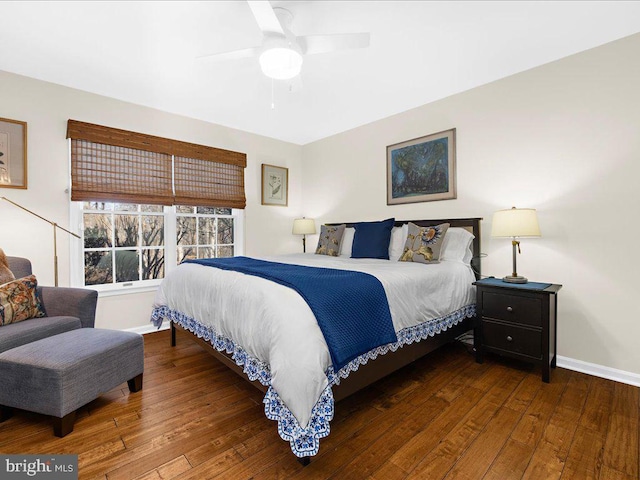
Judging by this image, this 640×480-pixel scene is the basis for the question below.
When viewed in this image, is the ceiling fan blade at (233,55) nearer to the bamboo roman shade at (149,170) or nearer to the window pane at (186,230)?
the bamboo roman shade at (149,170)

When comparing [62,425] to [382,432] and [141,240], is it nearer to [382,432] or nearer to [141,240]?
[382,432]

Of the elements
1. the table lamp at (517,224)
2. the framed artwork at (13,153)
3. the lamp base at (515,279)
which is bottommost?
the lamp base at (515,279)

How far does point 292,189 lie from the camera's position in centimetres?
507

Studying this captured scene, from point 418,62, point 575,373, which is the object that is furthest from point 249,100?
point 575,373

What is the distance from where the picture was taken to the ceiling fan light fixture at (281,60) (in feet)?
6.47

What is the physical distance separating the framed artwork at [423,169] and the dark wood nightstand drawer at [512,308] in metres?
1.23

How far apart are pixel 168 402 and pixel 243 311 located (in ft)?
2.87

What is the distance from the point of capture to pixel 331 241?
3906 millimetres

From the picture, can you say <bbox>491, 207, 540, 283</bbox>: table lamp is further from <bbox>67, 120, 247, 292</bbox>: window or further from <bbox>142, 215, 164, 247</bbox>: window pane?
<bbox>142, 215, 164, 247</bbox>: window pane

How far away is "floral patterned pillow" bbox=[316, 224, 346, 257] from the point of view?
3846 mm

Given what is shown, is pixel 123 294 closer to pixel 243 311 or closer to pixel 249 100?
pixel 243 311

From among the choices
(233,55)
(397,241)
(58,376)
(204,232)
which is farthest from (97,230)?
(397,241)

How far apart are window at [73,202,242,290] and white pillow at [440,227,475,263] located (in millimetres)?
2868

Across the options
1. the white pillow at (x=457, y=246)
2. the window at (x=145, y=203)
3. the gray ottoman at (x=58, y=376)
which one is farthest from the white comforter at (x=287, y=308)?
the window at (x=145, y=203)
